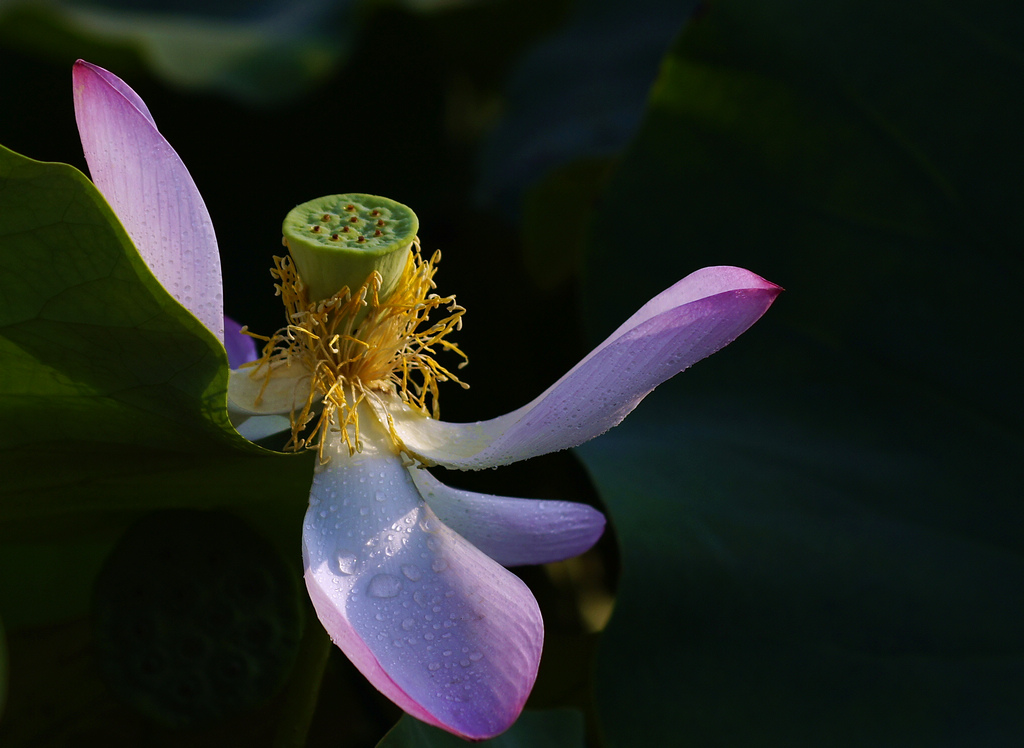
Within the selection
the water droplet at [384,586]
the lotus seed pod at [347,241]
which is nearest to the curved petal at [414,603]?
the water droplet at [384,586]

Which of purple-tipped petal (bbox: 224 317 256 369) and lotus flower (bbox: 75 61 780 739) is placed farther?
purple-tipped petal (bbox: 224 317 256 369)

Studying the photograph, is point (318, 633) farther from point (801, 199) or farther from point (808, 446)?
point (801, 199)

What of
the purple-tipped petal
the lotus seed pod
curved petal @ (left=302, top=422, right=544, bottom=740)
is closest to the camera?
curved petal @ (left=302, top=422, right=544, bottom=740)

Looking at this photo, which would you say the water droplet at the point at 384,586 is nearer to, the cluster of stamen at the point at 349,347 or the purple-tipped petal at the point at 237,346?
the cluster of stamen at the point at 349,347

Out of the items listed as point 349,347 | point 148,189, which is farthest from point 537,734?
point 148,189

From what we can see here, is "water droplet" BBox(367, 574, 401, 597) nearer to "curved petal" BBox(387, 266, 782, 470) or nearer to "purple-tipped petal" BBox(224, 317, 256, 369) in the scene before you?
"curved petal" BBox(387, 266, 782, 470)

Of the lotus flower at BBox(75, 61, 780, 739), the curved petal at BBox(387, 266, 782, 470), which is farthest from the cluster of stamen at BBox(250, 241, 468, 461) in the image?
the curved petal at BBox(387, 266, 782, 470)
